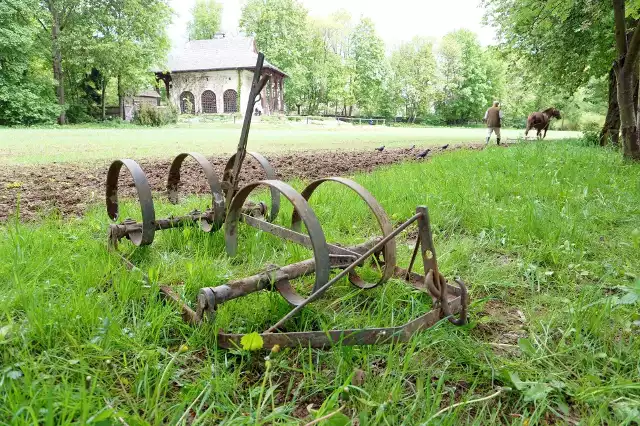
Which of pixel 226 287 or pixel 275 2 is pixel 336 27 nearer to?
pixel 275 2

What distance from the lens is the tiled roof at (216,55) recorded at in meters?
46.6

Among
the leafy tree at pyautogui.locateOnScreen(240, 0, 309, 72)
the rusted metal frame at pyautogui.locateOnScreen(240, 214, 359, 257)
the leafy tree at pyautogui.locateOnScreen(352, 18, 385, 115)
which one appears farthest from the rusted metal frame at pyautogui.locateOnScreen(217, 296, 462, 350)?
the leafy tree at pyautogui.locateOnScreen(352, 18, 385, 115)

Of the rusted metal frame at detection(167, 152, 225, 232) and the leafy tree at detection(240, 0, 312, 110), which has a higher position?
the leafy tree at detection(240, 0, 312, 110)

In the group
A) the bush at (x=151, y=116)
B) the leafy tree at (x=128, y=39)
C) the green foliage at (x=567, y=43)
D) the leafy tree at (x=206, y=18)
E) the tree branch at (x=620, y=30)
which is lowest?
the bush at (x=151, y=116)

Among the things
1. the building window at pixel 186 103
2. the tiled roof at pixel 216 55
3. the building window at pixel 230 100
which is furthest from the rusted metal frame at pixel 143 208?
the building window at pixel 186 103

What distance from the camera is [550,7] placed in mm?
6895

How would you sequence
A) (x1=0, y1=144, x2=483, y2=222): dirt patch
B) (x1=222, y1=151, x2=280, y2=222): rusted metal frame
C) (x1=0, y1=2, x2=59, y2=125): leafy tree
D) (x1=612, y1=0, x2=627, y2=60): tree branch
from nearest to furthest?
(x1=222, y1=151, x2=280, y2=222): rusted metal frame < (x1=0, y1=144, x2=483, y2=222): dirt patch < (x1=612, y1=0, x2=627, y2=60): tree branch < (x1=0, y1=2, x2=59, y2=125): leafy tree

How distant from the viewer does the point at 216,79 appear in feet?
153

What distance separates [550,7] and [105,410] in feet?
26.4

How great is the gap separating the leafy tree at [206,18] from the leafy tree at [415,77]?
29.1 m

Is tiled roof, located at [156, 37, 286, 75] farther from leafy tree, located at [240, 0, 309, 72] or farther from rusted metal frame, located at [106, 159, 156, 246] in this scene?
rusted metal frame, located at [106, 159, 156, 246]

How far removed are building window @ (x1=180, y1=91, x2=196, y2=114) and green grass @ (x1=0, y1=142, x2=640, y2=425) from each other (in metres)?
47.4

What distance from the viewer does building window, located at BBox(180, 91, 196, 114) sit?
156 feet

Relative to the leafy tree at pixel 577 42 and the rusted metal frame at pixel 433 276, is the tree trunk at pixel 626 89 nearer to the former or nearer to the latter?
the leafy tree at pixel 577 42
